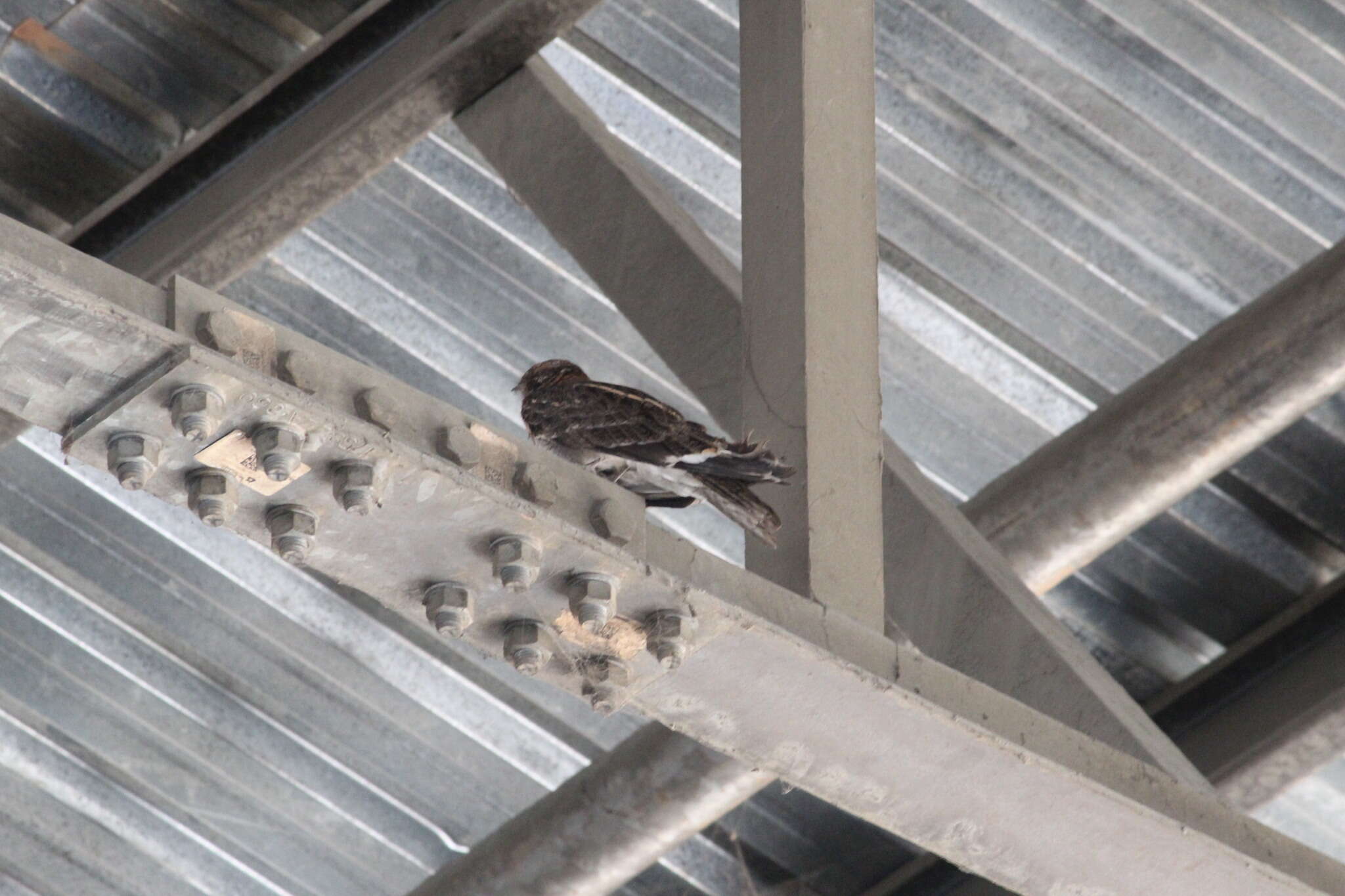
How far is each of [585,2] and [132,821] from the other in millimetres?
4065

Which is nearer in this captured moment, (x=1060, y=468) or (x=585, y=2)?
(x=585, y=2)

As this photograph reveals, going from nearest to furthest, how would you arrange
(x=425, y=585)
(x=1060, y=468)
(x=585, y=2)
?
(x=425, y=585) < (x=585, y=2) < (x=1060, y=468)

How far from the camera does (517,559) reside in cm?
337

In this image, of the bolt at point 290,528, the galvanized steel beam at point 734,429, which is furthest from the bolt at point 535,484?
the galvanized steel beam at point 734,429

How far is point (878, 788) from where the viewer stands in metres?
3.98

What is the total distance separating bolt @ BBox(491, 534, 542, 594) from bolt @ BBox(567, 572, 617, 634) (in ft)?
0.31

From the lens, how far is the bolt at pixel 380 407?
320cm

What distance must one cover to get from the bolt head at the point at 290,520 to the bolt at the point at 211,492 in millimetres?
107

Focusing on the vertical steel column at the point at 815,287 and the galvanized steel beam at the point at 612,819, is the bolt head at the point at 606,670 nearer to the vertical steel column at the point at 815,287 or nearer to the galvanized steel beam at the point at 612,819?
the vertical steel column at the point at 815,287

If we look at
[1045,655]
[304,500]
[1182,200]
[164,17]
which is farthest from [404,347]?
[304,500]

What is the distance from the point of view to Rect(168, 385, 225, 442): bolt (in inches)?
118

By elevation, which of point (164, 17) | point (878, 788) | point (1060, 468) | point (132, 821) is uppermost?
point (164, 17)

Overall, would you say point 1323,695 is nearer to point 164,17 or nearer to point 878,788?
point 878,788

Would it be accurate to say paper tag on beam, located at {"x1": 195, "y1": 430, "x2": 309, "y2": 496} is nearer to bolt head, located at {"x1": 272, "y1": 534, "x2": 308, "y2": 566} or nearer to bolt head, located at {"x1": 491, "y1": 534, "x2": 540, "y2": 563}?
bolt head, located at {"x1": 272, "y1": 534, "x2": 308, "y2": 566}
